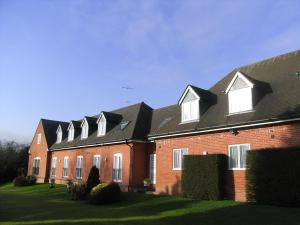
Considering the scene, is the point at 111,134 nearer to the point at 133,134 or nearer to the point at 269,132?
the point at 133,134

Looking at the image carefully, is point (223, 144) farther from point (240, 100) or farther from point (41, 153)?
point (41, 153)

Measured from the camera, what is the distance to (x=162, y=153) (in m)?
23.9

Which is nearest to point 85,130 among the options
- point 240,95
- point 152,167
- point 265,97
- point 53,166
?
point 53,166

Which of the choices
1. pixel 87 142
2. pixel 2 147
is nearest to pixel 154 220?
pixel 87 142

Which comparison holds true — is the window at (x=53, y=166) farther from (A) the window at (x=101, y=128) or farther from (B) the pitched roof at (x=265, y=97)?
(B) the pitched roof at (x=265, y=97)

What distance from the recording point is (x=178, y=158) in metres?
22.7

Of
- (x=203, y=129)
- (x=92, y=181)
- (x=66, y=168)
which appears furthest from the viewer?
(x=66, y=168)

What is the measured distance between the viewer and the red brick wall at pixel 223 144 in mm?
16531

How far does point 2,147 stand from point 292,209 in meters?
52.5

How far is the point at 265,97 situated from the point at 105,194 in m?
11.2

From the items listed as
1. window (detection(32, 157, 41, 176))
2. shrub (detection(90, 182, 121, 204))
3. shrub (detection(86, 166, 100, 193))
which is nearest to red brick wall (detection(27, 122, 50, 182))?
window (detection(32, 157, 41, 176))

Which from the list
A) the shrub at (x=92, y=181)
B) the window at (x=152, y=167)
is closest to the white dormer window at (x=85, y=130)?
the window at (x=152, y=167)

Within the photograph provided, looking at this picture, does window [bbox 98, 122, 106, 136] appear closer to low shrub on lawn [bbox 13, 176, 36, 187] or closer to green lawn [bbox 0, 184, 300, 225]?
low shrub on lawn [bbox 13, 176, 36, 187]

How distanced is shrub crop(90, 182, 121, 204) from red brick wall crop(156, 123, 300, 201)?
3.60m
